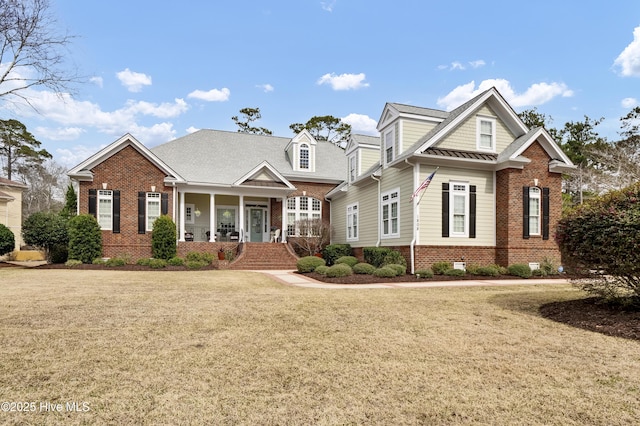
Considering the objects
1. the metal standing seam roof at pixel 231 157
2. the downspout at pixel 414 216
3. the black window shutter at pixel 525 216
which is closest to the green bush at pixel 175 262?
the metal standing seam roof at pixel 231 157

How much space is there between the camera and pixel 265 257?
67.8 ft

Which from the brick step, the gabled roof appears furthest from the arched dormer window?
the gabled roof

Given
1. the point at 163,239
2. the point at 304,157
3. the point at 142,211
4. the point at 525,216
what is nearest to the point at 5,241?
the point at 142,211

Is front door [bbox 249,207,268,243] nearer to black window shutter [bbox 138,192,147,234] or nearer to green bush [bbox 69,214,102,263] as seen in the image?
black window shutter [bbox 138,192,147,234]

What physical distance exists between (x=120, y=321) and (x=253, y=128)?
3790 cm

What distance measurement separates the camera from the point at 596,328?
6.23 metres

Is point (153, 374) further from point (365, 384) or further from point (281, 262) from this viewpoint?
point (281, 262)

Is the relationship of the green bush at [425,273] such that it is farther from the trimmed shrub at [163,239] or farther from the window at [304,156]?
the window at [304,156]

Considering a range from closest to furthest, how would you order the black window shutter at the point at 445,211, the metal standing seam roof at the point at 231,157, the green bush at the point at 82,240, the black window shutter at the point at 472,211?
the black window shutter at the point at 445,211 < the black window shutter at the point at 472,211 < the green bush at the point at 82,240 < the metal standing seam roof at the point at 231,157

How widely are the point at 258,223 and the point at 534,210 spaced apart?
15.4 m

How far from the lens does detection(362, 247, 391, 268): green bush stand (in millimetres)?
16547

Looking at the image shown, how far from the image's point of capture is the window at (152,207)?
800 inches

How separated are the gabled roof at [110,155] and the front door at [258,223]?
597cm

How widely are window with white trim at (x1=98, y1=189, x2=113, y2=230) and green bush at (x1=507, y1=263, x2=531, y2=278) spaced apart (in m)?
17.6
